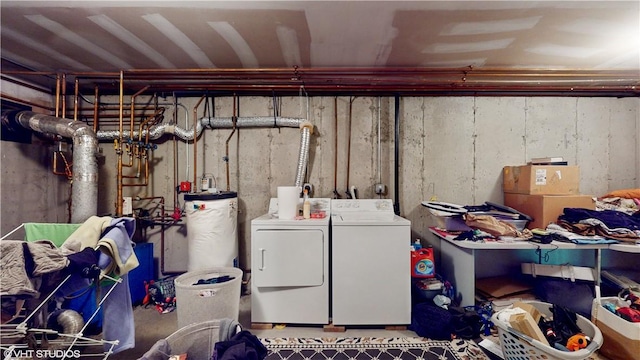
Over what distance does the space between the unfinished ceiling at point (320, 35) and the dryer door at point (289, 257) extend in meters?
1.55

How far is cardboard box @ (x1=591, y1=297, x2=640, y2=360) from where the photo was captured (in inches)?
64.3

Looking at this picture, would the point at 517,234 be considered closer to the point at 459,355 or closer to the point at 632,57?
the point at 459,355

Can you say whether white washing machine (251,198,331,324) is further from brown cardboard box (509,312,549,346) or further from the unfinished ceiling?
the unfinished ceiling

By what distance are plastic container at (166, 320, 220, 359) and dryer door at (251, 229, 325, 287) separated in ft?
2.00

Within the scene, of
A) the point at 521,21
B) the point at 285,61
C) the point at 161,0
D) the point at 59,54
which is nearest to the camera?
the point at 161,0

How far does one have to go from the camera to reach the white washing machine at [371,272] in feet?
6.81

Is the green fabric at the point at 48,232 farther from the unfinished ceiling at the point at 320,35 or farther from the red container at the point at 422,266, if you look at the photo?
the red container at the point at 422,266

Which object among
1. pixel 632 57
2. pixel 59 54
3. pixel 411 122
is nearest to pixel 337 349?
pixel 411 122

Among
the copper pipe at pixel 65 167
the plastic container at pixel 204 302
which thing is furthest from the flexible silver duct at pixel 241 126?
the plastic container at pixel 204 302

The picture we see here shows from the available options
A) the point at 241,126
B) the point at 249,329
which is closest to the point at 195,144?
the point at 241,126

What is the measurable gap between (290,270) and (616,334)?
2.28m

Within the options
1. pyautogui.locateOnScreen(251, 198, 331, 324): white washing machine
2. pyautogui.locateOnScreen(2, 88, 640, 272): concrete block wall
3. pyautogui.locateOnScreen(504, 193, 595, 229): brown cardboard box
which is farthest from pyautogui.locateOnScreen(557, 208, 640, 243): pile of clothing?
pyautogui.locateOnScreen(251, 198, 331, 324): white washing machine

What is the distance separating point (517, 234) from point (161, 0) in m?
3.20

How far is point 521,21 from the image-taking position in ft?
5.83
